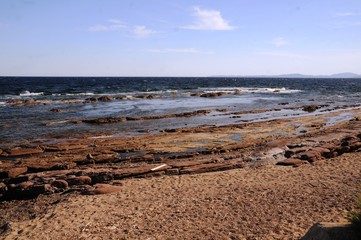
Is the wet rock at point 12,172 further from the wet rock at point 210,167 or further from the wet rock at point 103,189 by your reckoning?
the wet rock at point 210,167

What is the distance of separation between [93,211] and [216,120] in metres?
22.1

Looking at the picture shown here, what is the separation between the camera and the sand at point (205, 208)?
29.5 ft

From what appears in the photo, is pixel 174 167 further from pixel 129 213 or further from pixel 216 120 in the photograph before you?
pixel 216 120

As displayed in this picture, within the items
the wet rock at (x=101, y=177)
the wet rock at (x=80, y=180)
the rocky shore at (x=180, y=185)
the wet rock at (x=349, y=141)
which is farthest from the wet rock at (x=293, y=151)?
the wet rock at (x=80, y=180)

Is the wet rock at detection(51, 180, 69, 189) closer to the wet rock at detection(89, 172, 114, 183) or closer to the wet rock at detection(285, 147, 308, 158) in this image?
the wet rock at detection(89, 172, 114, 183)

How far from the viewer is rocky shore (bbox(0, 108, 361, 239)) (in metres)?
9.34

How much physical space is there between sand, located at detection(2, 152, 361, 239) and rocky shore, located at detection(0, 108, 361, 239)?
0.03m

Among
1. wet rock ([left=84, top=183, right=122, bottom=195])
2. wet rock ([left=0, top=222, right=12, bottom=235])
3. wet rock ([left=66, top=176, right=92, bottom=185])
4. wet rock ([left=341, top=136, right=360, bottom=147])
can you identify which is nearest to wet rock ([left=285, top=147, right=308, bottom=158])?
wet rock ([left=341, top=136, right=360, bottom=147])

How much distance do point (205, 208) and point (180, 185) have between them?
2.58 metres

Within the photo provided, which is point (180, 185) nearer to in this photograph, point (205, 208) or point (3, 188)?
point (205, 208)

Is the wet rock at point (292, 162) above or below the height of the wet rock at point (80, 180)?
above

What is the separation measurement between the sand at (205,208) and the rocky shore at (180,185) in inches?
1.2

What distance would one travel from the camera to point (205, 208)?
10.5 metres

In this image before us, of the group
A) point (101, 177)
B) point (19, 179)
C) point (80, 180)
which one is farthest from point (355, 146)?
point (19, 179)
